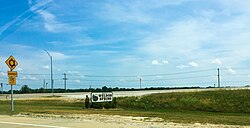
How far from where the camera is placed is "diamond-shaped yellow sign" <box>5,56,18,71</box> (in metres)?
21.5

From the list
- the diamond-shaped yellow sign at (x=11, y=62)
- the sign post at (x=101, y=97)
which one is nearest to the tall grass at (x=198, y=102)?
the sign post at (x=101, y=97)

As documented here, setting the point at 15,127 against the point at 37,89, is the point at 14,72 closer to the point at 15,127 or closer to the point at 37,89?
the point at 15,127

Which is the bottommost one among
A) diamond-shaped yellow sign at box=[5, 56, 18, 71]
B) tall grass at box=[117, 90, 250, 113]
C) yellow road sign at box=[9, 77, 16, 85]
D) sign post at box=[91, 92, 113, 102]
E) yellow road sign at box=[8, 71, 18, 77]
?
tall grass at box=[117, 90, 250, 113]

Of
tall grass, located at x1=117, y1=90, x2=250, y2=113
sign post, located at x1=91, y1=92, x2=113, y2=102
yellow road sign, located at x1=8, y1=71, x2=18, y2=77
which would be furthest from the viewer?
tall grass, located at x1=117, y1=90, x2=250, y2=113

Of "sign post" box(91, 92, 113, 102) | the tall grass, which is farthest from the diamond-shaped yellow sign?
the tall grass

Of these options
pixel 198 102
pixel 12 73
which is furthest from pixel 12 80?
pixel 198 102

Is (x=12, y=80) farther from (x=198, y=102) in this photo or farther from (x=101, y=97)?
(x=198, y=102)

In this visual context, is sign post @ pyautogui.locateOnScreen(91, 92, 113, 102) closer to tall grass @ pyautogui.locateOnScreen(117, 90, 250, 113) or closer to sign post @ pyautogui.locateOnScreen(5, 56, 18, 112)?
tall grass @ pyautogui.locateOnScreen(117, 90, 250, 113)

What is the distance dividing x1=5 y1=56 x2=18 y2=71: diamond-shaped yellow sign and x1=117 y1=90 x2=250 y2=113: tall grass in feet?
47.6

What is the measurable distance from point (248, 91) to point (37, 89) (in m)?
67.6

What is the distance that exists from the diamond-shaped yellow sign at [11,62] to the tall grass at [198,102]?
14.5 m

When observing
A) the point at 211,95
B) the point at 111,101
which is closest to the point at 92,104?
the point at 111,101

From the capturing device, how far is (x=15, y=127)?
12.8 m

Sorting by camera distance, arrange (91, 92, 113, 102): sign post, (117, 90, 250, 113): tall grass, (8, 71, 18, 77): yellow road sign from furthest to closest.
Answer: (117, 90, 250, 113): tall grass < (91, 92, 113, 102): sign post < (8, 71, 18, 77): yellow road sign
